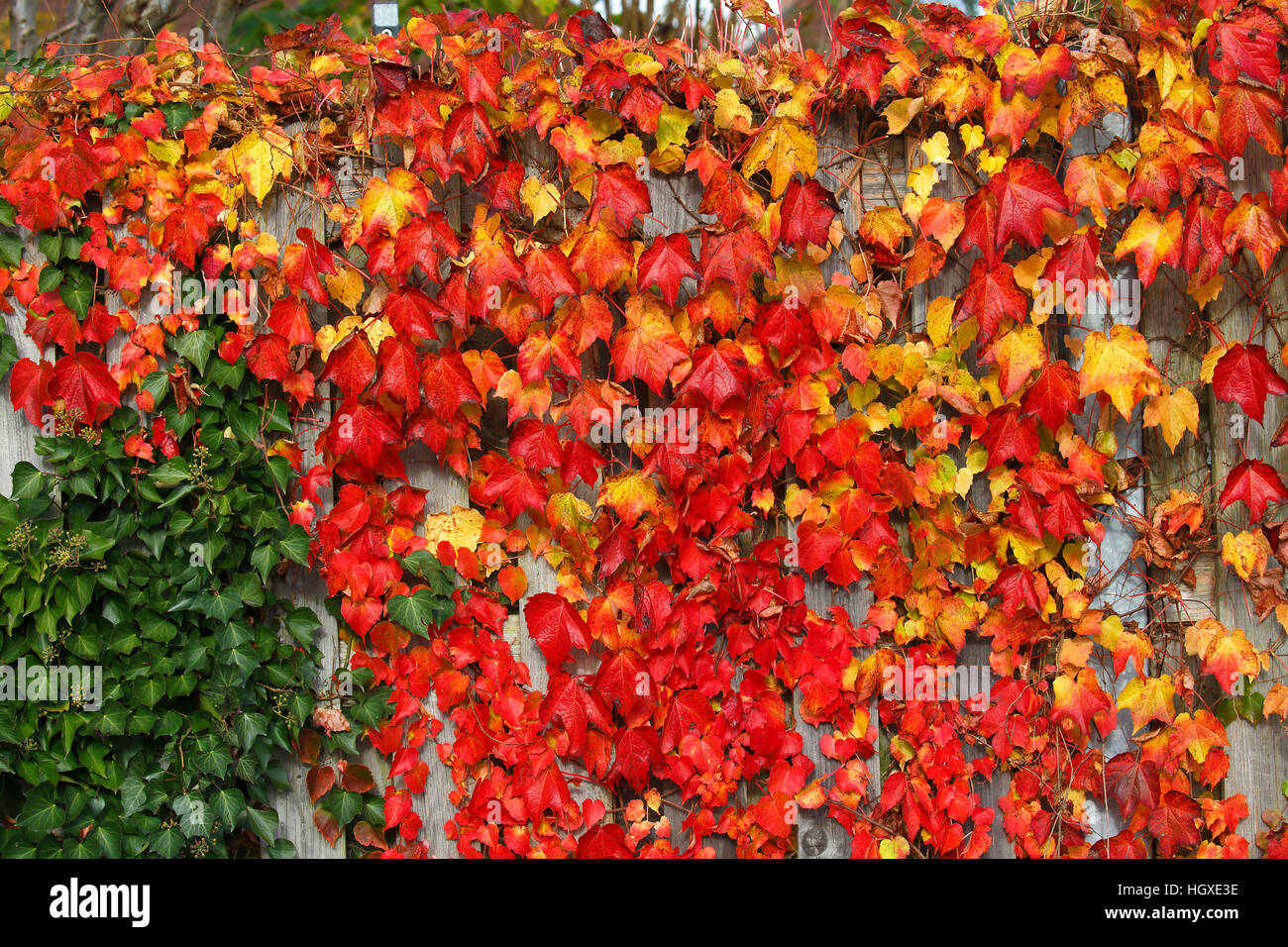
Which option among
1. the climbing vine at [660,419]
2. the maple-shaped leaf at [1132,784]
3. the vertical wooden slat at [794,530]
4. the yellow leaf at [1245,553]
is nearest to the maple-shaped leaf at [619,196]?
the climbing vine at [660,419]

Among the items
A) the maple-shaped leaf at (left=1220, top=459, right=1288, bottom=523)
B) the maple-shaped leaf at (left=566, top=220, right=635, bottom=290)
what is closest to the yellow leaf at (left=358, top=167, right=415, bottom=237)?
the maple-shaped leaf at (left=566, top=220, right=635, bottom=290)

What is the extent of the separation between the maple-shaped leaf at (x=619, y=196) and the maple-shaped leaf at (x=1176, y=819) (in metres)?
1.97

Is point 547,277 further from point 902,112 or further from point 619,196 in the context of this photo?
point 902,112

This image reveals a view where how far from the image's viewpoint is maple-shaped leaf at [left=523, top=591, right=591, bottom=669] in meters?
2.08

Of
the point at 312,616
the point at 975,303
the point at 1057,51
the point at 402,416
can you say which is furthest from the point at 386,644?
the point at 1057,51

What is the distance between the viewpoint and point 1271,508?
218cm

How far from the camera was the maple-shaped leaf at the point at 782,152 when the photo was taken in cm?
197

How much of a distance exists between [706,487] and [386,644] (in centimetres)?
91

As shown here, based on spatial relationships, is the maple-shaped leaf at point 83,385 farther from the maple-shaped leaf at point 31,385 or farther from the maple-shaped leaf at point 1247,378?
the maple-shaped leaf at point 1247,378

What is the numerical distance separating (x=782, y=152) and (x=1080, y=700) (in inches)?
59.9

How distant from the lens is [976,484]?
2.20 meters

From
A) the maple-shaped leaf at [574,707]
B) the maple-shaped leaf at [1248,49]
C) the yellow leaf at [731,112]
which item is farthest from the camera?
the maple-shaped leaf at [574,707]

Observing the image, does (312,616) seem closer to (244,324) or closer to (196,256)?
(244,324)

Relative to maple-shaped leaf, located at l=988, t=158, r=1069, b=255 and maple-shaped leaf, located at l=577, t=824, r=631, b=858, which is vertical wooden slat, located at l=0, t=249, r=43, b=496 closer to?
maple-shaped leaf, located at l=577, t=824, r=631, b=858
